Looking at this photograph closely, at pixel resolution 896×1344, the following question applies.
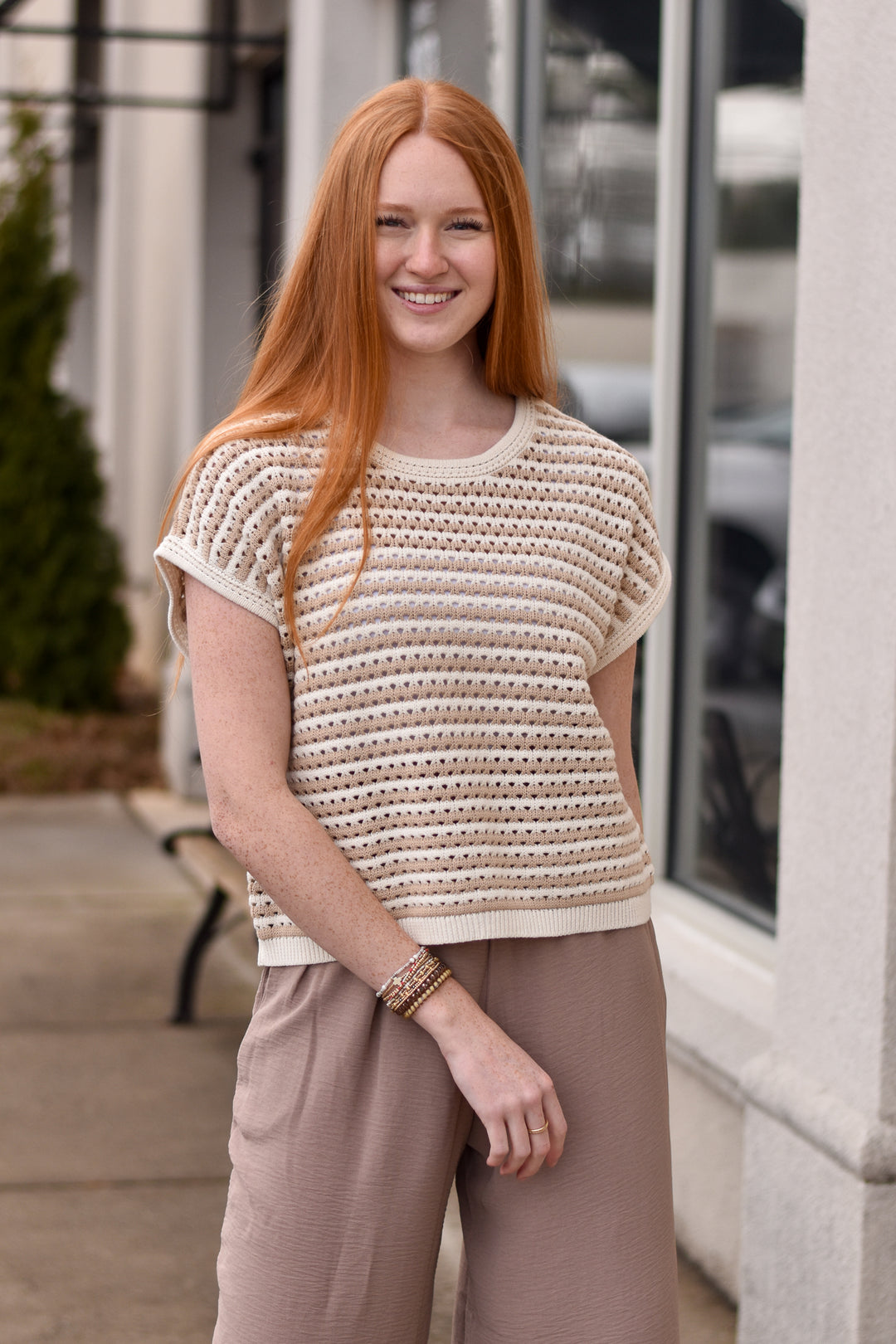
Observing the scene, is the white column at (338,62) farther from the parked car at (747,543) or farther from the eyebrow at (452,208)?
the eyebrow at (452,208)

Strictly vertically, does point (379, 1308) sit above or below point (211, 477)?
below

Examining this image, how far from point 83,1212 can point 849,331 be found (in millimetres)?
2419

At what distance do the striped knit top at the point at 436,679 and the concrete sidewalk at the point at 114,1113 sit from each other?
1593mm

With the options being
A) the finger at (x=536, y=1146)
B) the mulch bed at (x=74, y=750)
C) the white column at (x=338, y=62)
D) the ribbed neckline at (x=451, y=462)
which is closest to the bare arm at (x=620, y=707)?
the ribbed neckline at (x=451, y=462)

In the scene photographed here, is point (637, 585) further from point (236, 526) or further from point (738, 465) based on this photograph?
point (738, 465)

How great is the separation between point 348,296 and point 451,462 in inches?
7.8

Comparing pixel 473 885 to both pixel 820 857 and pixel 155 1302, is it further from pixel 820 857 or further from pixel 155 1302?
pixel 155 1302

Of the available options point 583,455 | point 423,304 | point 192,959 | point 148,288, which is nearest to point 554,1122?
point 583,455

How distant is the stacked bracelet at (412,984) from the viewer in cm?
157

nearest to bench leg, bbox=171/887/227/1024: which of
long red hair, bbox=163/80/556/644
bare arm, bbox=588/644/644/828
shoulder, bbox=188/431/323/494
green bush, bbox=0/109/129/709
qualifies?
bare arm, bbox=588/644/644/828

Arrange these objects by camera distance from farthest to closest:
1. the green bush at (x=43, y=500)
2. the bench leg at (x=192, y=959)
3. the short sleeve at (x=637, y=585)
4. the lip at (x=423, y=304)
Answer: the green bush at (x=43, y=500)
the bench leg at (x=192, y=959)
the short sleeve at (x=637, y=585)
the lip at (x=423, y=304)

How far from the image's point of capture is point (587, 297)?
437cm

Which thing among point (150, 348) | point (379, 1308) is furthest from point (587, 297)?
point (150, 348)

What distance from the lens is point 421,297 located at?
1.66 meters
